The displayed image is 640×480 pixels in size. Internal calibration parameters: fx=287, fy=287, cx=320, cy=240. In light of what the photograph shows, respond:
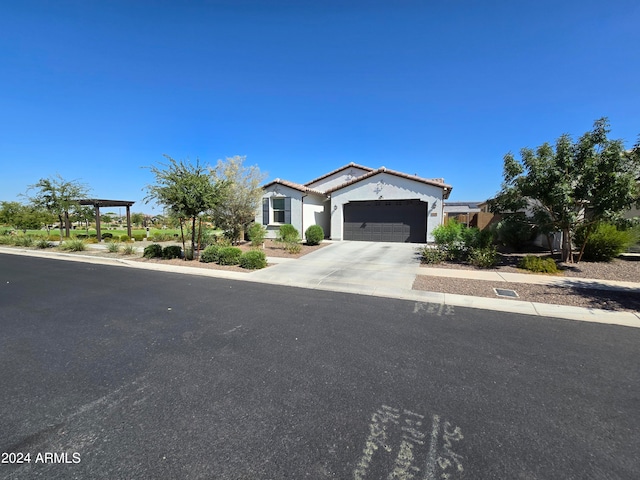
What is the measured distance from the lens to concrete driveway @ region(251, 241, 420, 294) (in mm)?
8273

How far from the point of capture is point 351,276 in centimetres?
931

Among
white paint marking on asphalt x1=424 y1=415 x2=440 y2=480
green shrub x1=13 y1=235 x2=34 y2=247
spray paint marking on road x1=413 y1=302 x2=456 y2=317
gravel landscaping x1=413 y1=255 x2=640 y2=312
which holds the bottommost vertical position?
white paint marking on asphalt x1=424 y1=415 x2=440 y2=480

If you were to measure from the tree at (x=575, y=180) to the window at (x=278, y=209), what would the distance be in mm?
14526

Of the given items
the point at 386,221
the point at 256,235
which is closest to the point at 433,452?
the point at 256,235

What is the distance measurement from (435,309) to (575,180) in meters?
7.38

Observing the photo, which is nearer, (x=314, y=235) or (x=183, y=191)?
(x=183, y=191)

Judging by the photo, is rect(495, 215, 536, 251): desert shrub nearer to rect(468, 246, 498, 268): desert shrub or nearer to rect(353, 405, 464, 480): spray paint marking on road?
rect(468, 246, 498, 268): desert shrub

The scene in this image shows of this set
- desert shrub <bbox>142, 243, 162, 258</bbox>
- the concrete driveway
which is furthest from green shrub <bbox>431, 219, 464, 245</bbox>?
desert shrub <bbox>142, 243, 162, 258</bbox>

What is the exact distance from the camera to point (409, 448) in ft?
7.72

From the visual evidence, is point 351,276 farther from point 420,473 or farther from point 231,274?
point 420,473

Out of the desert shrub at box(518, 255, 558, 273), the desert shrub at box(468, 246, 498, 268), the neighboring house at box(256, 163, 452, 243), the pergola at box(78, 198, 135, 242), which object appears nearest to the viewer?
the desert shrub at box(518, 255, 558, 273)

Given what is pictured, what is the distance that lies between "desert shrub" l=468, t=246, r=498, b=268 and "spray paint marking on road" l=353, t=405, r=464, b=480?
9.16 meters

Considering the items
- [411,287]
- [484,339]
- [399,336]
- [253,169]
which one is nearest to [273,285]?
[411,287]

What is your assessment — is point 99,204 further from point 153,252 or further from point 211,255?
point 211,255
